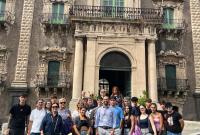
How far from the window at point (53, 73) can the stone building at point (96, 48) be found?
8 cm

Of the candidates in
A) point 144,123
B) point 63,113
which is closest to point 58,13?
point 63,113

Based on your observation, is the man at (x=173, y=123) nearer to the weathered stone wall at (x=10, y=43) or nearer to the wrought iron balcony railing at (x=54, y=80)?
the wrought iron balcony railing at (x=54, y=80)

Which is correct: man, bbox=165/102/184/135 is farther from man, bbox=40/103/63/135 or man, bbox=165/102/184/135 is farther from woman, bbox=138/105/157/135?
man, bbox=40/103/63/135

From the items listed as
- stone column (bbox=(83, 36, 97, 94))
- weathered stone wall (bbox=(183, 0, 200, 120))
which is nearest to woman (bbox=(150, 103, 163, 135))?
stone column (bbox=(83, 36, 97, 94))

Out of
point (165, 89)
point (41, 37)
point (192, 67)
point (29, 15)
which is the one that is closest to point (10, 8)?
point (29, 15)

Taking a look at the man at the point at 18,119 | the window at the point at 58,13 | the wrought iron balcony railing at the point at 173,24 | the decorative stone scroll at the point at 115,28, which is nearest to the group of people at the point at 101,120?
the man at the point at 18,119

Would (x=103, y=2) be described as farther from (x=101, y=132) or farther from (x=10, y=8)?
(x=101, y=132)

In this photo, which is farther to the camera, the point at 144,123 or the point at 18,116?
the point at 18,116

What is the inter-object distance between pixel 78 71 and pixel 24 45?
620 cm

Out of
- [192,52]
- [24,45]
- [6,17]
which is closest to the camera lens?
[24,45]

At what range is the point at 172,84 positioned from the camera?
1028 inches

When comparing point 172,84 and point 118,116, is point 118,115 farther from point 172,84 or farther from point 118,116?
point 172,84

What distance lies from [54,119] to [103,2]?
18985mm

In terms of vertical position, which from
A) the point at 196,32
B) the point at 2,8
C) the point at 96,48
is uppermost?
the point at 2,8
